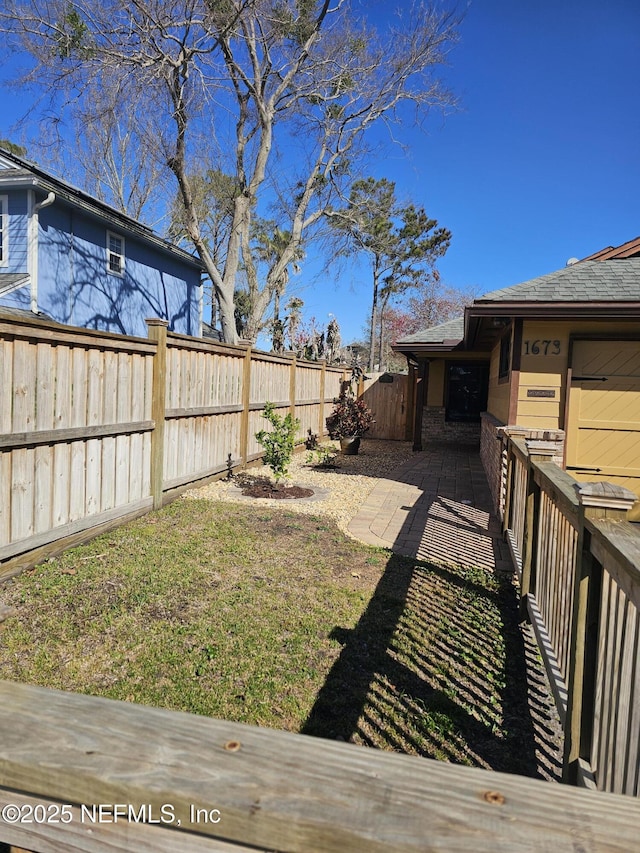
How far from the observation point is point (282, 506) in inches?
270

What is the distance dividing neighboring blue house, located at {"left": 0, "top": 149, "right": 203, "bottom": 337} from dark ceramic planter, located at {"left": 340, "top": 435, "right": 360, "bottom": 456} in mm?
7130

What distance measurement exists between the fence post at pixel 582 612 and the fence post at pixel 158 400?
508 cm

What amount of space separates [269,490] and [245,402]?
1.86m

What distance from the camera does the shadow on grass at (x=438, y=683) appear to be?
7.98ft

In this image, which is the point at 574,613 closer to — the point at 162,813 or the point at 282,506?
the point at 162,813

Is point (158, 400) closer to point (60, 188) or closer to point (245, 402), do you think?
point (245, 402)

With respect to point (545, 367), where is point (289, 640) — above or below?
below

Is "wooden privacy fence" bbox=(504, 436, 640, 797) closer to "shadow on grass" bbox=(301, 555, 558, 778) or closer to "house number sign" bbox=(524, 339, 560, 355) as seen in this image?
"shadow on grass" bbox=(301, 555, 558, 778)

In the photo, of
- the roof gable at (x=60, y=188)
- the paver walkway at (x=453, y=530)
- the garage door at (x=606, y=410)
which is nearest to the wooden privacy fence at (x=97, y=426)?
the paver walkway at (x=453, y=530)

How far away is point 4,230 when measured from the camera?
11133 mm

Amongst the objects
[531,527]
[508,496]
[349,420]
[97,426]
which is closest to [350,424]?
[349,420]

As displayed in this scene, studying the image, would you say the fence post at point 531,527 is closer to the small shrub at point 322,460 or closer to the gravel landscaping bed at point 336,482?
the gravel landscaping bed at point 336,482

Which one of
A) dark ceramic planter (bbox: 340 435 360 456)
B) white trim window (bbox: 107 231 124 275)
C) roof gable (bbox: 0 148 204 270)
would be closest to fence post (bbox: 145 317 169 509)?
dark ceramic planter (bbox: 340 435 360 456)

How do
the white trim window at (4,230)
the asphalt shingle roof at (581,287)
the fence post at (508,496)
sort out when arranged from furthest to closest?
the white trim window at (4,230)
the asphalt shingle roof at (581,287)
the fence post at (508,496)
